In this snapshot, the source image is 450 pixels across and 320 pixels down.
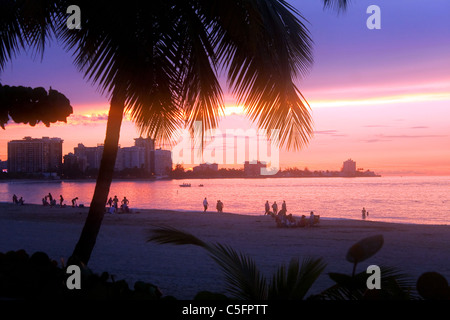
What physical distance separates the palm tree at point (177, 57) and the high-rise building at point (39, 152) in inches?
1398

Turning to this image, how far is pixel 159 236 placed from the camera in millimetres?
2285

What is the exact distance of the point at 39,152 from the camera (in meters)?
47.7

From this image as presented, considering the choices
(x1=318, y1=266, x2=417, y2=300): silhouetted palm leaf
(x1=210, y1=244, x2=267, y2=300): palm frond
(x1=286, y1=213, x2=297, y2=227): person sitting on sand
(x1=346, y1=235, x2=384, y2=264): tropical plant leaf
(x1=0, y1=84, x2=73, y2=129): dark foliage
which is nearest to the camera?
(x1=346, y1=235, x2=384, y2=264): tropical plant leaf

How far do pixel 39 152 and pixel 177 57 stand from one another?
46642 millimetres

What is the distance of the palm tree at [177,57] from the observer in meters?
4.20

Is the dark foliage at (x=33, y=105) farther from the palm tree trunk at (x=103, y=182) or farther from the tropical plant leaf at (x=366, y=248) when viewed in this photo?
the tropical plant leaf at (x=366, y=248)

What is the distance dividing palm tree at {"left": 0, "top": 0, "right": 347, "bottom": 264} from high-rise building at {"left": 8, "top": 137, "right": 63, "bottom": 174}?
35509mm

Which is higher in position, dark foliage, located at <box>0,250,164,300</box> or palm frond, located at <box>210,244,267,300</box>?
palm frond, located at <box>210,244,267,300</box>

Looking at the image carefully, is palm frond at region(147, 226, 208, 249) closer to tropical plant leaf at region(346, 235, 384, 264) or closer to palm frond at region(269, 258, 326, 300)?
palm frond at region(269, 258, 326, 300)

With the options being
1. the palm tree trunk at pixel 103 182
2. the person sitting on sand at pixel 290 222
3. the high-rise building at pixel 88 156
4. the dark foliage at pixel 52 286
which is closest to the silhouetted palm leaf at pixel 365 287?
the dark foliage at pixel 52 286

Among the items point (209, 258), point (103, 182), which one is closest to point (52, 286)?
point (103, 182)

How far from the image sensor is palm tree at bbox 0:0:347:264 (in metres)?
4.20

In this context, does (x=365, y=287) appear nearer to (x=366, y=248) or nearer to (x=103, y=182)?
(x=366, y=248)

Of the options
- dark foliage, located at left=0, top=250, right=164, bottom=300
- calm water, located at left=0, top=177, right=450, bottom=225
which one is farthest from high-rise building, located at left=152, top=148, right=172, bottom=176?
calm water, located at left=0, top=177, right=450, bottom=225
